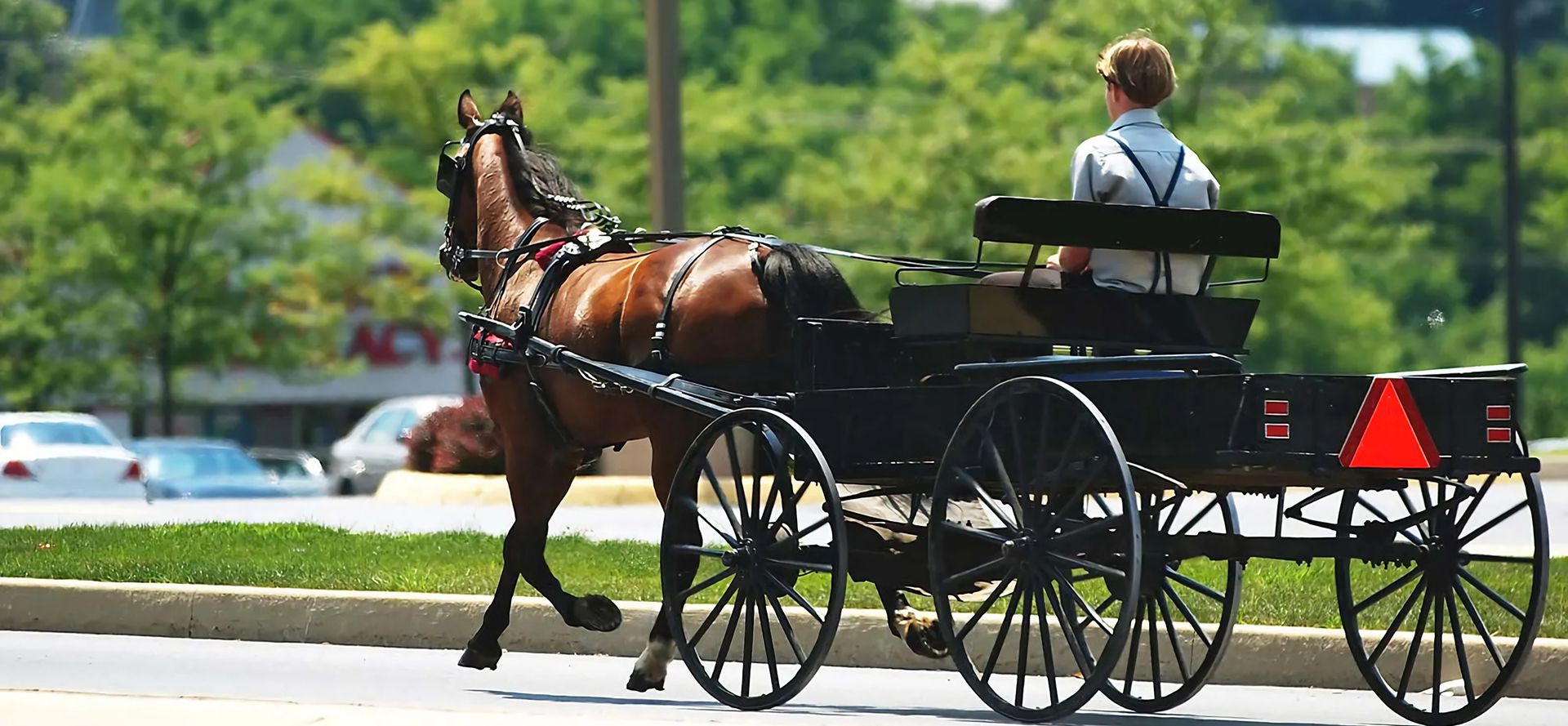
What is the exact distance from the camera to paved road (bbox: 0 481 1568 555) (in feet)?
52.7

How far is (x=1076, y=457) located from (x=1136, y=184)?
1084mm

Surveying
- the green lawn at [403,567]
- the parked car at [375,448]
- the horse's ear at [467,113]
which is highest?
the horse's ear at [467,113]

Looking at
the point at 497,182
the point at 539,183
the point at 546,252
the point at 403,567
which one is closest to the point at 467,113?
the point at 497,182

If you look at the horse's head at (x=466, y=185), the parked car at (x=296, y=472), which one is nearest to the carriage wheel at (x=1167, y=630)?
the horse's head at (x=466, y=185)

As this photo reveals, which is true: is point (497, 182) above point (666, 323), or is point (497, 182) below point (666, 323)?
above

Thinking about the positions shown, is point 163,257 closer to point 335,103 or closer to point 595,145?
point 595,145

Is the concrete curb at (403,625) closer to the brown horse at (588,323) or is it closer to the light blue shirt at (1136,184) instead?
the brown horse at (588,323)

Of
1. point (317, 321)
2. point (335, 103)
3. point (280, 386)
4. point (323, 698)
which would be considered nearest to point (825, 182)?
point (317, 321)

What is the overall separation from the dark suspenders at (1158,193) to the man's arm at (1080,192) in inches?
4.5

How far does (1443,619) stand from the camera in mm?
8742

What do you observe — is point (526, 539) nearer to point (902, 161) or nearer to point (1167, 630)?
point (1167, 630)

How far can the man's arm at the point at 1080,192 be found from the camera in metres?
8.12

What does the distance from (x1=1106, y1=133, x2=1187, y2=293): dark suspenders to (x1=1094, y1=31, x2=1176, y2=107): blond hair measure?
0.60ft

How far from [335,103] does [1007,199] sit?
76.8 metres
